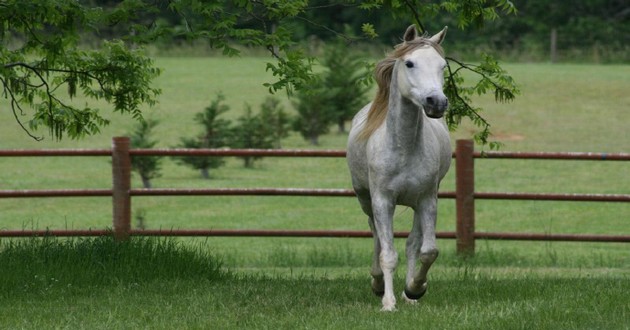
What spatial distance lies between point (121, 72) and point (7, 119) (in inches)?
877

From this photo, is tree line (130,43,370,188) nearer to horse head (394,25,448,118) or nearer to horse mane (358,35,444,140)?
horse mane (358,35,444,140)

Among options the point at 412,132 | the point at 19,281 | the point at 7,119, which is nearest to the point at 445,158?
the point at 412,132

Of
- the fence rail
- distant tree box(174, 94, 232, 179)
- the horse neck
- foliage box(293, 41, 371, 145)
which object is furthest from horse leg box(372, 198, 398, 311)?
foliage box(293, 41, 371, 145)

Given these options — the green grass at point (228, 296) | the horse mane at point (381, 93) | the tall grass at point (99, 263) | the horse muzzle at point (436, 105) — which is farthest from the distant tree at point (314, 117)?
the horse muzzle at point (436, 105)

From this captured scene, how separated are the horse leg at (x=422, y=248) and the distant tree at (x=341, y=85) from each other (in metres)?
17.7

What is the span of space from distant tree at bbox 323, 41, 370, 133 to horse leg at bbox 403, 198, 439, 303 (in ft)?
58.0

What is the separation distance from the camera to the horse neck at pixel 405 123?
7.97m

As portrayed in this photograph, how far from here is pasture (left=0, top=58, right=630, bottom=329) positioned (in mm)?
7836

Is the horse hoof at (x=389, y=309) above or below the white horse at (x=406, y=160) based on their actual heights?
below

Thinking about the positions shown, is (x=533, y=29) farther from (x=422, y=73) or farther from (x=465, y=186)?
(x=422, y=73)

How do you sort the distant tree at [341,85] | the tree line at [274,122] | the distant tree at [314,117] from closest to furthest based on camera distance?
1. the tree line at [274,122]
2. the distant tree at [341,85]
3. the distant tree at [314,117]

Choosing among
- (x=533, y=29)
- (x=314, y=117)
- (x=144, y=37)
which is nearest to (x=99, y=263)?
(x=144, y=37)

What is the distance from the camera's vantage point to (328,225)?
747 inches

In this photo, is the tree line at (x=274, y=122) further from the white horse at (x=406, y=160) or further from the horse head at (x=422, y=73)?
the horse head at (x=422, y=73)
